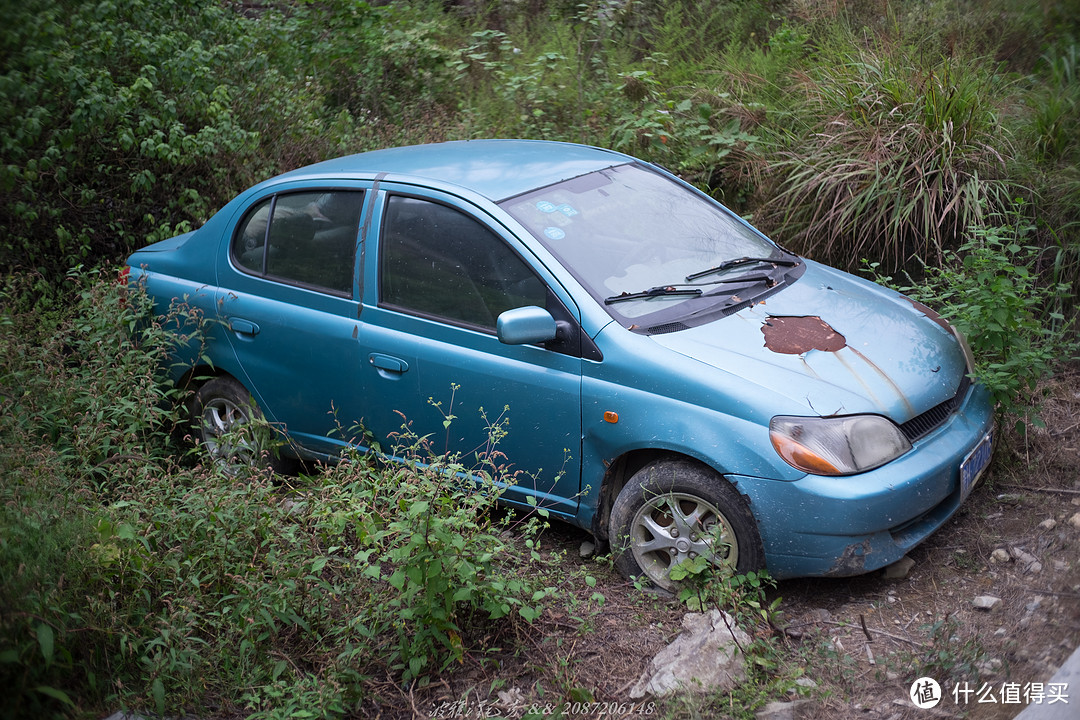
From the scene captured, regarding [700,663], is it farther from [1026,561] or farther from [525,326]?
[1026,561]

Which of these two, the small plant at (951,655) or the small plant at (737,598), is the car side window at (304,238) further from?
the small plant at (951,655)

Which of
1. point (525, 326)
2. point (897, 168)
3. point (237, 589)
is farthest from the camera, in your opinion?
point (897, 168)

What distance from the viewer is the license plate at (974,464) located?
3.28 m

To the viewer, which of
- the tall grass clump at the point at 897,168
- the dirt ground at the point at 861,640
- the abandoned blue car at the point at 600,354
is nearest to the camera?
the dirt ground at the point at 861,640

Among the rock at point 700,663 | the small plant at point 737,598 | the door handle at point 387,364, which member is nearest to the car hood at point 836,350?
the small plant at point 737,598

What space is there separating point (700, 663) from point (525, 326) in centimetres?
140

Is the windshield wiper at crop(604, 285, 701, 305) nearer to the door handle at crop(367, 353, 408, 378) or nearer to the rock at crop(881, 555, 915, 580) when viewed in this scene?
the door handle at crop(367, 353, 408, 378)

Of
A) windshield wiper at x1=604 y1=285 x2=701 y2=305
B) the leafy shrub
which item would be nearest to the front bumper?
the leafy shrub

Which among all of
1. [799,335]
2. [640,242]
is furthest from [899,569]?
[640,242]

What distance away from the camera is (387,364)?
386 centimetres

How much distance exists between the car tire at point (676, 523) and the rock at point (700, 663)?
0.25m

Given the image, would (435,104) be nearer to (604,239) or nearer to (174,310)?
(174,310)

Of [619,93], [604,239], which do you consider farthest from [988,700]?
[619,93]

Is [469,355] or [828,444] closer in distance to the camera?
[828,444]
